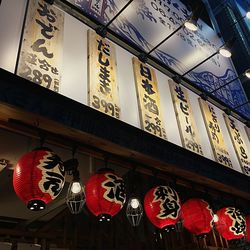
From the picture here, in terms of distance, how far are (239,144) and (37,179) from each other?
636 cm

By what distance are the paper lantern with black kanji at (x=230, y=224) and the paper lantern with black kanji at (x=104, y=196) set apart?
306 centimetres

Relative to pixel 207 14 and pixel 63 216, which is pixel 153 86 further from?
pixel 207 14

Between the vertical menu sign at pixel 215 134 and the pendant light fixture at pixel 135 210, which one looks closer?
the pendant light fixture at pixel 135 210

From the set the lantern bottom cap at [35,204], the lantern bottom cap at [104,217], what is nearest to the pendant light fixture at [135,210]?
the lantern bottom cap at [104,217]

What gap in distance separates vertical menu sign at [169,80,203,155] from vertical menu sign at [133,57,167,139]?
687 millimetres

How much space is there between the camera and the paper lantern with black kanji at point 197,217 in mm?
Result: 5332

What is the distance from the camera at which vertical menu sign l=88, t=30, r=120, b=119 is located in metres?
4.61

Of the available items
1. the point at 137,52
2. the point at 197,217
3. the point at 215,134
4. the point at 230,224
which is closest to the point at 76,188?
the point at 197,217

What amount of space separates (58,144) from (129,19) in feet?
13.7

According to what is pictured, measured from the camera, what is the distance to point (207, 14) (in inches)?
541

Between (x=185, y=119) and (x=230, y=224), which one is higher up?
(x=185, y=119)

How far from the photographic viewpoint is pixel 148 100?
5.66m

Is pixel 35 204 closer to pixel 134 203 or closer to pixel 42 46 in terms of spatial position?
pixel 134 203

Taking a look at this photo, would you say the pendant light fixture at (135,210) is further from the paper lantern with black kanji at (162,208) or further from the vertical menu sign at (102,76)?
the vertical menu sign at (102,76)
